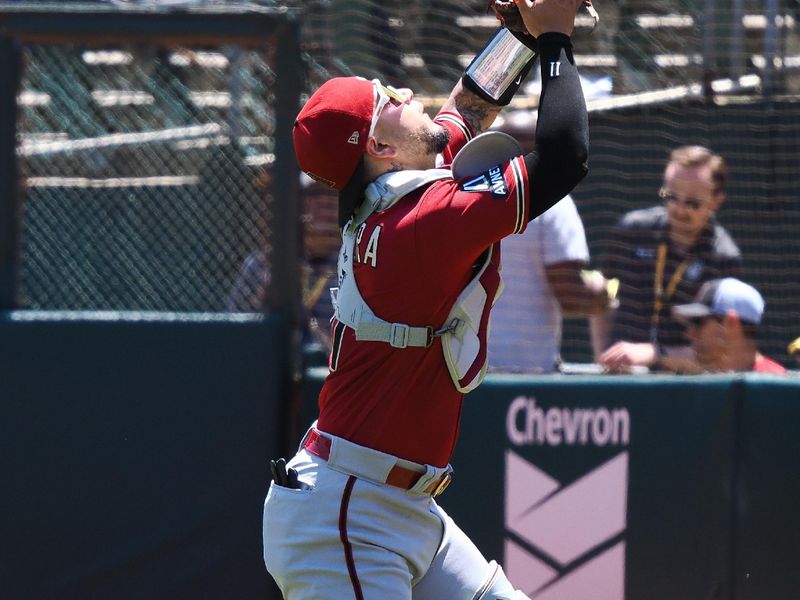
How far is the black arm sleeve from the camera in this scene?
2545 mm

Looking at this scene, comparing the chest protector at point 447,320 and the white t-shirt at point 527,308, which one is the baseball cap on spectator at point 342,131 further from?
the white t-shirt at point 527,308

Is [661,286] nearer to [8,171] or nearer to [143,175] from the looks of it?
[8,171]

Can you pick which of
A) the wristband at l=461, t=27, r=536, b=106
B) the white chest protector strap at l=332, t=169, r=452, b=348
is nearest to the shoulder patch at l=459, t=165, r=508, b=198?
the white chest protector strap at l=332, t=169, r=452, b=348

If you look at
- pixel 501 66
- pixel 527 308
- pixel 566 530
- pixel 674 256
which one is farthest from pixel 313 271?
pixel 501 66

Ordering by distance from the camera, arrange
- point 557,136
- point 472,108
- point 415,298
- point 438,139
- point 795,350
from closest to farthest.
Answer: point 557,136 < point 415,298 < point 438,139 < point 472,108 < point 795,350

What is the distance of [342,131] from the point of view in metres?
2.71

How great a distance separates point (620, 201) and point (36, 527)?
3227 mm

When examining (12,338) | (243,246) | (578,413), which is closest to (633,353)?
(578,413)

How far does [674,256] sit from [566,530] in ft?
4.05

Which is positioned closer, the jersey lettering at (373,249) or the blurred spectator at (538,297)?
the jersey lettering at (373,249)

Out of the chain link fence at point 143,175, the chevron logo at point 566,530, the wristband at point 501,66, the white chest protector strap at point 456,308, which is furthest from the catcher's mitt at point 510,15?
the chevron logo at point 566,530

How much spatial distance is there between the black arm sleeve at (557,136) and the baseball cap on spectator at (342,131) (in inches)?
15.4

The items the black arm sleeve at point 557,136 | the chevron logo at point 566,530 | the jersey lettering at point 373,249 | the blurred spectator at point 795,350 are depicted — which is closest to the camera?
the black arm sleeve at point 557,136

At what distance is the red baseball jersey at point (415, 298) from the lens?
101 inches
